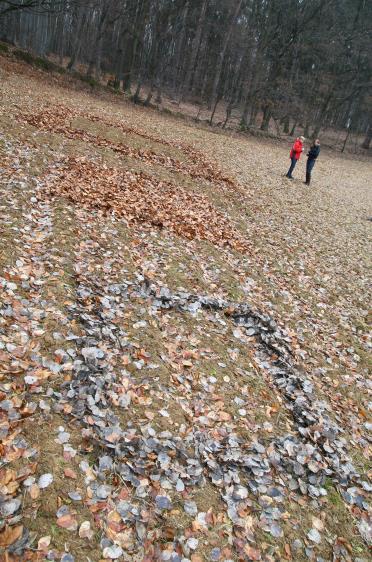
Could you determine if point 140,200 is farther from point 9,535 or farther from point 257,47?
point 257,47

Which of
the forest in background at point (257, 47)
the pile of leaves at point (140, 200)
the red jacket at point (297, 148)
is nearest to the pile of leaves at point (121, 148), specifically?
the pile of leaves at point (140, 200)

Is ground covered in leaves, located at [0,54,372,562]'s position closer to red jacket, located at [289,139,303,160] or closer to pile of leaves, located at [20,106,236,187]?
pile of leaves, located at [20,106,236,187]

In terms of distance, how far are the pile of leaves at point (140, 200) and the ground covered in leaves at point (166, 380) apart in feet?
0.29

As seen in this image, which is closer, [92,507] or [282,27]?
[92,507]

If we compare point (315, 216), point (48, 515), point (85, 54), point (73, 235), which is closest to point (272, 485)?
point (48, 515)

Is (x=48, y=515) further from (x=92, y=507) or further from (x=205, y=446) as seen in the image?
(x=205, y=446)

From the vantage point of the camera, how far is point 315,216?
1814cm

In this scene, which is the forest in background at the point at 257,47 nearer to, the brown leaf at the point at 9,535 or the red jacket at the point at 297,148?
the red jacket at the point at 297,148

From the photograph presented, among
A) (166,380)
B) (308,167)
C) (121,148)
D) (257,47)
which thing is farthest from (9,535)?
(257,47)

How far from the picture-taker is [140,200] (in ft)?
40.8

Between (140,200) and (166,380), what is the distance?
300 inches

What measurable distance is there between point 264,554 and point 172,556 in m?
1.07

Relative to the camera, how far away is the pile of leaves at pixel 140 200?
36.8ft

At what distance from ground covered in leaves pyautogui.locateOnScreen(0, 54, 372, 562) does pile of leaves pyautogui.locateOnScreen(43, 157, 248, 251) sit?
9cm
